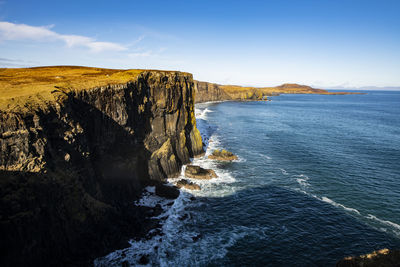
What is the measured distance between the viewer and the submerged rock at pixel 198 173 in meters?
43.0

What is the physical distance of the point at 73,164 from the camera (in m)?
24.7

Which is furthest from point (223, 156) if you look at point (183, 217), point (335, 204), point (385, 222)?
point (385, 222)

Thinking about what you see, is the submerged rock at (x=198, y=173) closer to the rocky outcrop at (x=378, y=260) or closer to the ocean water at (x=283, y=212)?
the ocean water at (x=283, y=212)

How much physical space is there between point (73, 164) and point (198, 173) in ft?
79.6

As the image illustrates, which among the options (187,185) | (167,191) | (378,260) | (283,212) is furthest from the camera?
(187,185)

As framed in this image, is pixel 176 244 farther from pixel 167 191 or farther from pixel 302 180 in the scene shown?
pixel 302 180

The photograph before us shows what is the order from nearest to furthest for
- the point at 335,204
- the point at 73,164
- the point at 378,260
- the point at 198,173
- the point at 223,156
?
the point at 378,260
the point at 73,164
the point at 335,204
the point at 198,173
the point at 223,156

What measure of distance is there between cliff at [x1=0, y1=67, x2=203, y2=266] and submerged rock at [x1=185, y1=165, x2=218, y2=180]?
15.5ft

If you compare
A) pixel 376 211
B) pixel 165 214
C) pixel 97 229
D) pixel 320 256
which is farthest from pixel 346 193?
pixel 97 229

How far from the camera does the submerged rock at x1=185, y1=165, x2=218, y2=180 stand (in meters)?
43.0

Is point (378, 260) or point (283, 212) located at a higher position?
point (378, 260)

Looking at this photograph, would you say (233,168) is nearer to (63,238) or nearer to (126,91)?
(126,91)

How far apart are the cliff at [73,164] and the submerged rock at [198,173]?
4.73 m

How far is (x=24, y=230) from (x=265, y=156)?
4914 centimetres
